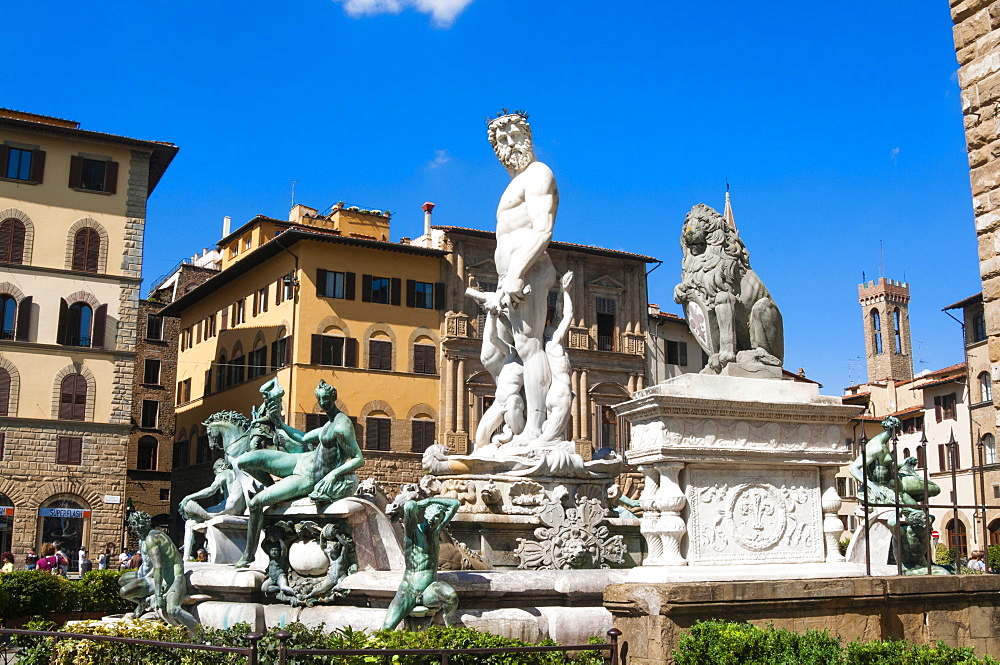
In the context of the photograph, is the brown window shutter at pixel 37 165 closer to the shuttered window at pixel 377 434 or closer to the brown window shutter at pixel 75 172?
the brown window shutter at pixel 75 172

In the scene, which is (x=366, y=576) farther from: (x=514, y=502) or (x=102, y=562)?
(x=102, y=562)

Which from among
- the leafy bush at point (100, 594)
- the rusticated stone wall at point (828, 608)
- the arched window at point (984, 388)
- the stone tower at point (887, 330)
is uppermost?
the stone tower at point (887, 330)

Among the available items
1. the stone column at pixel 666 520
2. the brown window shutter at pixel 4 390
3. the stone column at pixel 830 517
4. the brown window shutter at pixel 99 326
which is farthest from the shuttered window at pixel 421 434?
the stone column at pixel 666 520

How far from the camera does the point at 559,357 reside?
12.2 m

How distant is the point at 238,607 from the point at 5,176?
3446 cm

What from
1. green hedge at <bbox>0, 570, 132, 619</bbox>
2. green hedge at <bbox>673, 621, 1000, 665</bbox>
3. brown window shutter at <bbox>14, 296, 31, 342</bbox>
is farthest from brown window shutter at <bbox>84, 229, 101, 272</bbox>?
green hedge at <bbox>673, 621, 1000, 665</bbox>

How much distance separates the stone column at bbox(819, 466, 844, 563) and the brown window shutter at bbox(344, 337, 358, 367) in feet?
122

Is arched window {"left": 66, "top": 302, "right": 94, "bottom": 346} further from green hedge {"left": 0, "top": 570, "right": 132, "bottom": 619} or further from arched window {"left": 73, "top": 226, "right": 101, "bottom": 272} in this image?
green hedge {"left": 0, "top": 570, "right": 132, "bottom": 619}

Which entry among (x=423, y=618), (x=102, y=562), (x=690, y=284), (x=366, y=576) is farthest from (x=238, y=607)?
(x=102, y=562)

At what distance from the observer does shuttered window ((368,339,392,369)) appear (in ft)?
147

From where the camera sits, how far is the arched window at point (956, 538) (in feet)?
25.8

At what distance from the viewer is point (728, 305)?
27.3 feet

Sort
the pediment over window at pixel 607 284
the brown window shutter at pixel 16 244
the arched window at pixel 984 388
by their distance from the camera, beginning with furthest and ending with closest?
the pediment over window at pixel 607 284 < the arched window at pixel 984 388 < the brown window shutter at pixel 16 244

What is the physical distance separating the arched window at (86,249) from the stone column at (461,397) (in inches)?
609
